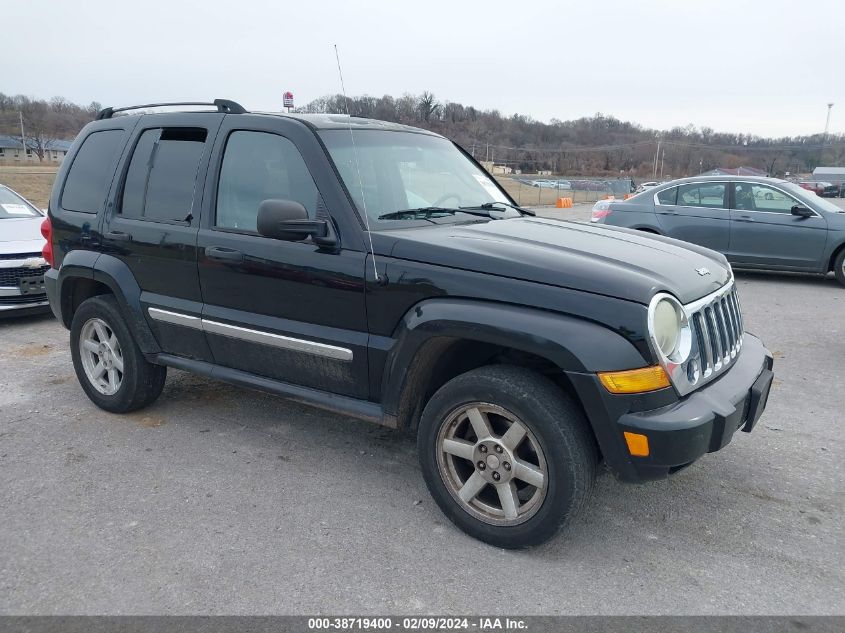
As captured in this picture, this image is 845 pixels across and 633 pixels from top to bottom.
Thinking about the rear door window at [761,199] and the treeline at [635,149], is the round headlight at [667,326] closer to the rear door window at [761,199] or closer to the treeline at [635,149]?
the rear door window at [761,199]

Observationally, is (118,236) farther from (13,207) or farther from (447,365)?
(13,207)

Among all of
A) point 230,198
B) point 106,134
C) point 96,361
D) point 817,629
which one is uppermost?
point 106,134

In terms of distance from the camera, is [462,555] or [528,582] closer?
[528,582]

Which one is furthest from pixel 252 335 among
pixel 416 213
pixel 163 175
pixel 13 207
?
pixel 13 207

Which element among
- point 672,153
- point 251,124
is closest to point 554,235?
point 251,124

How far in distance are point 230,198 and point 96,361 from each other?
1805mm

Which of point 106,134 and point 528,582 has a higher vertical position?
point 106,134

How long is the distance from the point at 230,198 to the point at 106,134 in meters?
1.46

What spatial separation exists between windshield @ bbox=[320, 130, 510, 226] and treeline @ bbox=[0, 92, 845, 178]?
37.9m

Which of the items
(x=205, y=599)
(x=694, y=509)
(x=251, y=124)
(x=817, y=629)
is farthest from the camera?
(x=251, y=124)

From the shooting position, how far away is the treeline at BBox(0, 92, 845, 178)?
54.6 meters

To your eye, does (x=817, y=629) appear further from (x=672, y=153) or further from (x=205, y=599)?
(x=672, y=153)

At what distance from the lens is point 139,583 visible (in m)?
2.83

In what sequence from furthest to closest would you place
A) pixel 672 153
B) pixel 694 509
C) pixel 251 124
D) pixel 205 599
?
pixel 672 153
pixel 251 124
pixel 694 509
pixel 205 599
